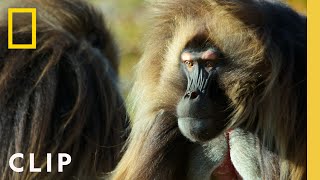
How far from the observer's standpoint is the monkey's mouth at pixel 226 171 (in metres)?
3.58

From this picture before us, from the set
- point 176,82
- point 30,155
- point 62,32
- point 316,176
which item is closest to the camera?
point 316,176

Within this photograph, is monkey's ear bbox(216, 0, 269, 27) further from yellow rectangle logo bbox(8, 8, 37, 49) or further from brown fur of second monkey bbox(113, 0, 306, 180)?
yellow rectangle logo bbox(8, 8, 37, 49)

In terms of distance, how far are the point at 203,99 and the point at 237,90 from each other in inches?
5.9

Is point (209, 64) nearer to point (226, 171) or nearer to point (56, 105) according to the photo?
point (226, 171)

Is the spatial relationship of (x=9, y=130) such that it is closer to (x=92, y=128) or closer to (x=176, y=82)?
(x=92, y=128)

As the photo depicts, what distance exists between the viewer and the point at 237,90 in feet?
11.1

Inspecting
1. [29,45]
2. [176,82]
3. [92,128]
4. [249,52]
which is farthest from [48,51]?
[249,52]

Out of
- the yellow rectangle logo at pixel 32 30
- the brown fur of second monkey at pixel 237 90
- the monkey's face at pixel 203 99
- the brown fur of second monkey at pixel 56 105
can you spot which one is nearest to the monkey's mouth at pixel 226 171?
the brown fur of second monkey at pixel 237 90

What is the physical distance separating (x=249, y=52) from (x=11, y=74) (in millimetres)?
1480

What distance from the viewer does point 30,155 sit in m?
4.22

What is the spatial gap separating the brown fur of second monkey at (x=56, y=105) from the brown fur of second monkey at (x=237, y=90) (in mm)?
616

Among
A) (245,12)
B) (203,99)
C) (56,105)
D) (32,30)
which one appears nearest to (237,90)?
(203,99)

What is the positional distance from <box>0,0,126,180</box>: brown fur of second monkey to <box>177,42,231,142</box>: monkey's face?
1034mm

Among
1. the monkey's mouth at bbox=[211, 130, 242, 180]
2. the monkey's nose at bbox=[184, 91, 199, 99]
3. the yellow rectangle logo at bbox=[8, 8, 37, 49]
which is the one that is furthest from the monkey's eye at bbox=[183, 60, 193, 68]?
the yellow rectangle logo at bbox=[8, 8, 37, 49]
